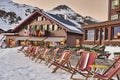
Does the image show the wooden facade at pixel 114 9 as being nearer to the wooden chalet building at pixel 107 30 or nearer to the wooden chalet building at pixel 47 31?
the wooden chalet building at pixel 107 30

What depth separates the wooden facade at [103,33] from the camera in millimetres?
29628

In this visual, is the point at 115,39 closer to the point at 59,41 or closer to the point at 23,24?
the point at 59,41

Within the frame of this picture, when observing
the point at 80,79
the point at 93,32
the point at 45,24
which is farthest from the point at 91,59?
the point at 45,24

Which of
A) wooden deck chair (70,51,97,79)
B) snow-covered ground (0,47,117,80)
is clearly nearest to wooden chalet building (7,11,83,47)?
snow-covered ground (0,47,117,80)

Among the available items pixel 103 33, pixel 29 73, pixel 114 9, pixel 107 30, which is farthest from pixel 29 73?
pixel 114 9

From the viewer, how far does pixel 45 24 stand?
158 ft

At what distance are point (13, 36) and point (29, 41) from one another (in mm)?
4398

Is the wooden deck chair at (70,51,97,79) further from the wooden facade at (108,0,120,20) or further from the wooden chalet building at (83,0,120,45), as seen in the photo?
the wooden facade at (108,0,120,20)

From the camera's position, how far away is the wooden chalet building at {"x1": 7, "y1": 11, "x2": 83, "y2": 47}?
149ft

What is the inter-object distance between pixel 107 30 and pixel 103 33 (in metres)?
1.43

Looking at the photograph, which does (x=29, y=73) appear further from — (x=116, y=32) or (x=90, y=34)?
(x=90, y=34)

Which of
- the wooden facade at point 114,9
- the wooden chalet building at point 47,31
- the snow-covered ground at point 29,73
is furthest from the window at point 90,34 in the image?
the snow-covered ground at point 29,73

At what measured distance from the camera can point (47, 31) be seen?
4762cm

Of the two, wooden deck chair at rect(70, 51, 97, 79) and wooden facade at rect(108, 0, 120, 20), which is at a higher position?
wooden facade at rect(108, 0, 120, 20)
